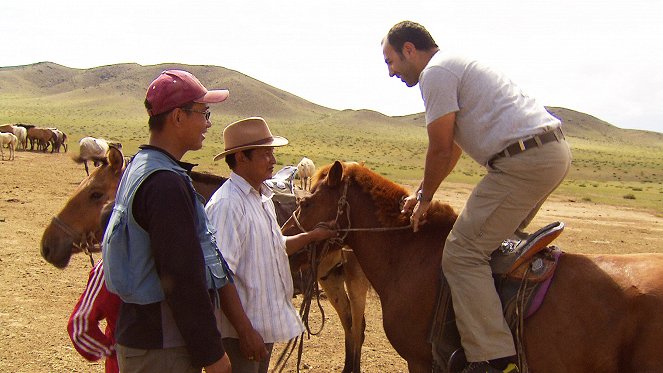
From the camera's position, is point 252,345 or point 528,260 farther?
point 528,260

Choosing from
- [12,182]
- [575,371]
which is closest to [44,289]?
[575,371]

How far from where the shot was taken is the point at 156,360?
242 cm

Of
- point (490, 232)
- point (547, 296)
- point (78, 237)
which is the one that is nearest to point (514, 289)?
point (547, 296)

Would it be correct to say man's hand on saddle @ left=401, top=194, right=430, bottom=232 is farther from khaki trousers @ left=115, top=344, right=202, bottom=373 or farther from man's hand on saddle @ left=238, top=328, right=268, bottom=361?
khaki trousers @ left=115, top=344, right=202, bottom=373

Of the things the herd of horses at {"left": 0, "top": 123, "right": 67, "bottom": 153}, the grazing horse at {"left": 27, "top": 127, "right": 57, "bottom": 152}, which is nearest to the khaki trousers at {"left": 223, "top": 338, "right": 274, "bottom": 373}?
the herd of horses at {"left": 0, "top": 123, "right": 67, "bottom": 153}

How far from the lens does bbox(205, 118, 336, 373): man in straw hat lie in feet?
10.1

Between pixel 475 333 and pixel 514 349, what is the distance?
269 mm

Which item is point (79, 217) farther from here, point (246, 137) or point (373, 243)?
point (373, 243)

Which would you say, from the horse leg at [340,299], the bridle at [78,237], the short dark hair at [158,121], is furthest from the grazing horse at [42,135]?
the short dark hair at [158,121]

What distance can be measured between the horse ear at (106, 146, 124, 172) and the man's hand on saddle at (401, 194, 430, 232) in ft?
7.61

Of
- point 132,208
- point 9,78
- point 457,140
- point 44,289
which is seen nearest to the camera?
point 132,208

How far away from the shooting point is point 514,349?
3.49 meters

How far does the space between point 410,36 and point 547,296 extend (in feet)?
6.61

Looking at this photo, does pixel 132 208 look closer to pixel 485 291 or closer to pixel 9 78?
pixel 485 291
